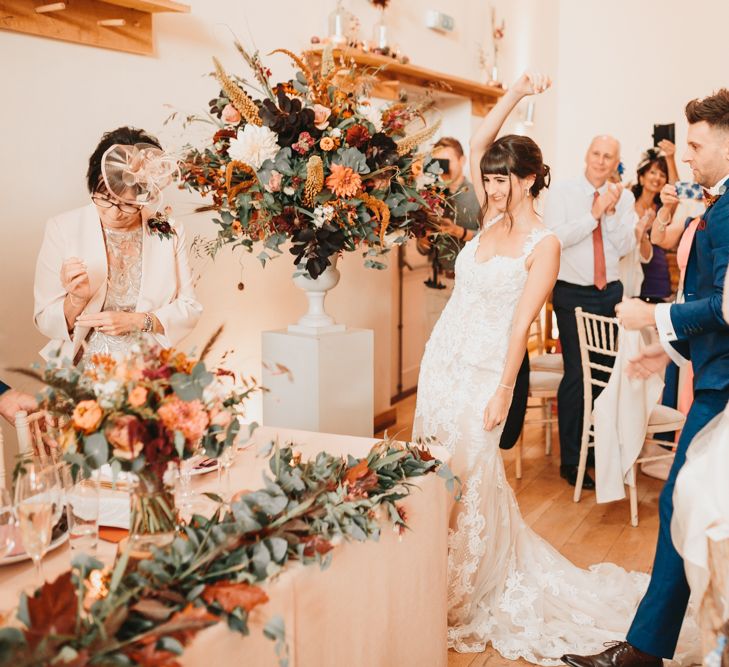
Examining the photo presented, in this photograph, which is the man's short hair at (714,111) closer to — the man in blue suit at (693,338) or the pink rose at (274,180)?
the man in blue suit at (693,338)

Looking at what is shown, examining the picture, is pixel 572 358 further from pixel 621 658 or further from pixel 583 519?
pixel 621 658

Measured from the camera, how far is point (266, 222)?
104 inches

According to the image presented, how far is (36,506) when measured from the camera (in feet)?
4.07

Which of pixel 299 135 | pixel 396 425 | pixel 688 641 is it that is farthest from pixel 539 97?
pixel 688 641

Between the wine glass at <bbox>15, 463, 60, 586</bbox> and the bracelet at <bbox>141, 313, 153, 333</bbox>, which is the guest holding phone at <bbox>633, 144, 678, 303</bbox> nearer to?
the bracelet at <bbox>141, 313, 153, 333</bbox>

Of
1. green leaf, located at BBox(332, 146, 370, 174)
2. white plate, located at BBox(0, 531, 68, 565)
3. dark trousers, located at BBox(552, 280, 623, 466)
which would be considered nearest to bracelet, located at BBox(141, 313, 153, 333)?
green leaf, located at BBox(332, 146, 370, 174)

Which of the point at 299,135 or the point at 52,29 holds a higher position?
the point at 52,29

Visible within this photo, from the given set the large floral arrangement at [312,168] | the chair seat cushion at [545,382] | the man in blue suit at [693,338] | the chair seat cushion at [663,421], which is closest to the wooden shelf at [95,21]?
the large floral arrangement at [312,168]

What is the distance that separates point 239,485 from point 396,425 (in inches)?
138

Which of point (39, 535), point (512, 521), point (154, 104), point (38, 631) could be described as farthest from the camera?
point (154, 104)

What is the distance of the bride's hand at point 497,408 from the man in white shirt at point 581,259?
5.30ft

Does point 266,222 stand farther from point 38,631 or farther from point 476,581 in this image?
point 38,631

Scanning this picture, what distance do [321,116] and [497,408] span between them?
3.69 feet

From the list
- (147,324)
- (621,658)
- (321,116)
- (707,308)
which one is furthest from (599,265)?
(147,324)
